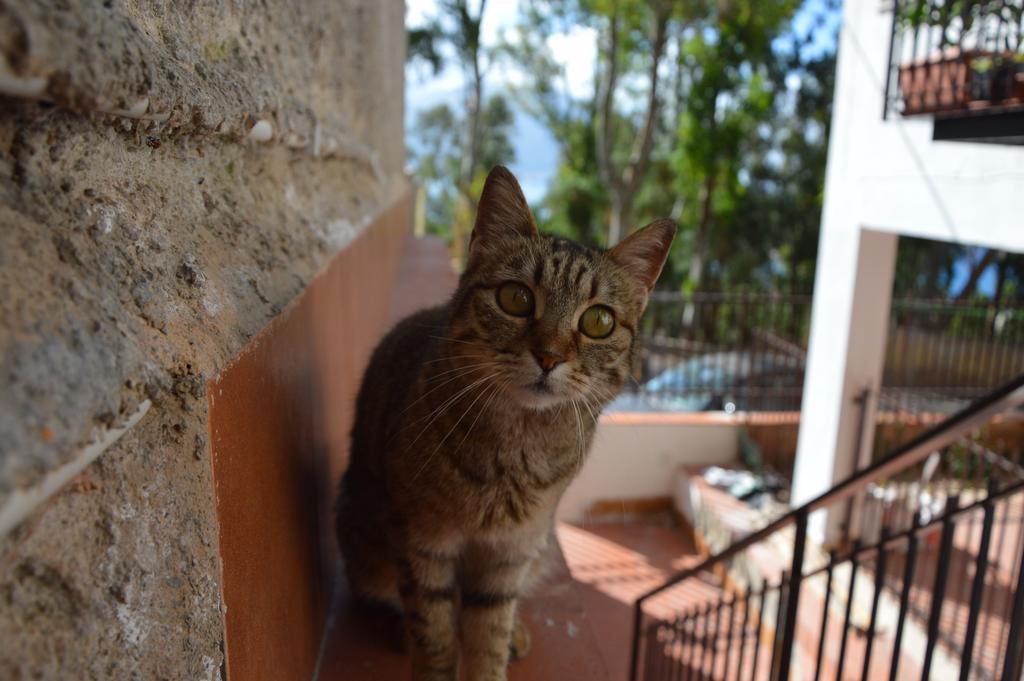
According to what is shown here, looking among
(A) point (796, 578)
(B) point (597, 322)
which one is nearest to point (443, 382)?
(B) point (597, 322)

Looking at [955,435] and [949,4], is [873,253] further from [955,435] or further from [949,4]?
[955,435]

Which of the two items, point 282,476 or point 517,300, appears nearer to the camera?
point 282,476

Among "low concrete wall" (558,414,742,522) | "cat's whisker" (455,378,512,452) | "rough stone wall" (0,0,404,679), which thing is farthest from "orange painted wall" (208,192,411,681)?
"low concrete wall" (558,414,742,522)

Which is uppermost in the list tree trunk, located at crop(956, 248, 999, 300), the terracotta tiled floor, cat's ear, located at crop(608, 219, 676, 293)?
cat's ear, located at crop(608, 219, 676, 293)

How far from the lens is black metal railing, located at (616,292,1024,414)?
8727 mm

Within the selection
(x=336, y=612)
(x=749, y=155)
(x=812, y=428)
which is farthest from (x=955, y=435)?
(x=749, y=155)

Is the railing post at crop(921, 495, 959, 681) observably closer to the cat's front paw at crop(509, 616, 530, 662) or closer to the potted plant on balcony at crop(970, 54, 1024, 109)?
the cat's front paw at crop(509, 616, 530, 662)

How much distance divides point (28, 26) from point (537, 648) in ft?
5.26

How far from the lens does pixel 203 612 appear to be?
756mm

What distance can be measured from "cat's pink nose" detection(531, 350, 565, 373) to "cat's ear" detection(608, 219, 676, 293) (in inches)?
14.1

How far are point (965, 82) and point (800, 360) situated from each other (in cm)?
475

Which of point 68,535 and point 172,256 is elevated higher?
point 172,256

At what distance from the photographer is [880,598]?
3379 mm

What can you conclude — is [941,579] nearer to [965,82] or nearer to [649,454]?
[965,82]
